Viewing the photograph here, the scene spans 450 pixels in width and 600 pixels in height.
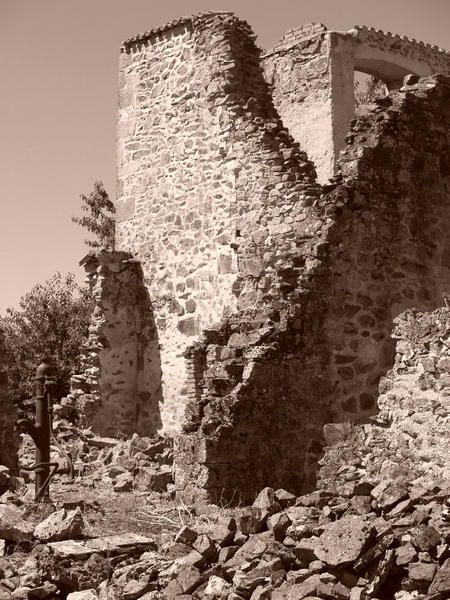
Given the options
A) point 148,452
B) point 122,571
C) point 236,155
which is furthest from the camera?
point 236,155

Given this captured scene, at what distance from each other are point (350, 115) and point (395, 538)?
13519 millimetres

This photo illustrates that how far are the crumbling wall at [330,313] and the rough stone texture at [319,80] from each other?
20.0 feet

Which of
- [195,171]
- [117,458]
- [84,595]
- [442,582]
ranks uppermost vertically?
[195,171]

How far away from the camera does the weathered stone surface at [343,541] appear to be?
7.67m

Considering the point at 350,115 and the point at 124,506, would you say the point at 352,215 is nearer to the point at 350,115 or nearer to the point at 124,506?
the point at 124,506

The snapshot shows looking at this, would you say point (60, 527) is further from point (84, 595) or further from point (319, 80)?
point (319, 80)

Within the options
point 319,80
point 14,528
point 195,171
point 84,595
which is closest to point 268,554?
point 84,595

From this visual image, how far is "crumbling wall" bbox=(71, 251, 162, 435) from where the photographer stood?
1664cm

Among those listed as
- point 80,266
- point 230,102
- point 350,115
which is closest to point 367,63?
point 350,115

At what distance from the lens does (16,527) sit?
9.16 meters

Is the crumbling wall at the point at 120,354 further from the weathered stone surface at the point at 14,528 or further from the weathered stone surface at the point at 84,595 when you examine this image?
the weathered stone surface at the point at 84,595

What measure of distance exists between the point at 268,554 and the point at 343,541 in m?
0.61

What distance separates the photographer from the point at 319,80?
20.2m

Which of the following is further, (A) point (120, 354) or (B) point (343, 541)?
(A) point (120, 354)
